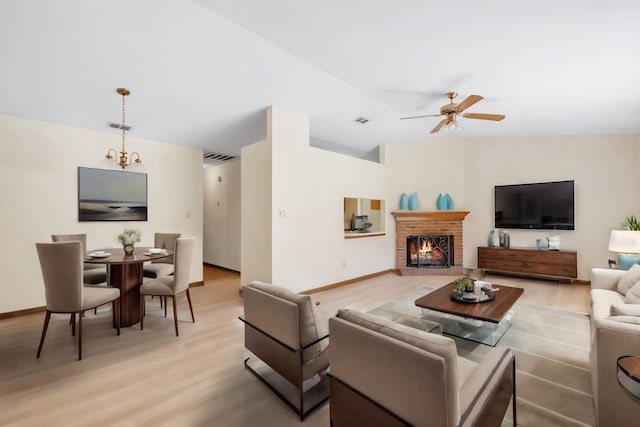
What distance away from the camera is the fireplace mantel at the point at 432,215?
5992mm

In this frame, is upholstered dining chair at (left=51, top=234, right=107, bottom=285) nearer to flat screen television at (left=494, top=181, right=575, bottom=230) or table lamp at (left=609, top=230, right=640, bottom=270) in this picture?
table lamp at (left=609, top=230, right=640, bottom=270)

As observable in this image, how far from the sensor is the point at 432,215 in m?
6.08

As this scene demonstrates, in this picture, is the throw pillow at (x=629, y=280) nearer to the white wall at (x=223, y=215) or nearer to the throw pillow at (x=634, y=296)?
the throw pillow at (x=634, y=296)

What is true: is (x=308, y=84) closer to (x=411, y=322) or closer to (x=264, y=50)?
(x=264, y=50)

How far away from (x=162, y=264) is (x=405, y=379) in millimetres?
4124

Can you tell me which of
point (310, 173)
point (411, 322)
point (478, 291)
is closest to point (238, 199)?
point (310, 173)

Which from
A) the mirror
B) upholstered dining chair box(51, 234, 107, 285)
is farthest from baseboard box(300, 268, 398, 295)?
upholstered dining chair box(51, 234, 107, 285)

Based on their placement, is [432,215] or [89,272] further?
[432,215]

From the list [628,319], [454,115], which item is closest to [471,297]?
[628,319]

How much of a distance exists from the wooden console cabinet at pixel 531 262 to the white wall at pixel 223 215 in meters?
A: 5.30

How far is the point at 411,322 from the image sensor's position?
340 cm

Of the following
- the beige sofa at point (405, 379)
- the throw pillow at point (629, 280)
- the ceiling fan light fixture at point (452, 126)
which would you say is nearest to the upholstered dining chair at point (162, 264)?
the beige sofa at point (405, 379)

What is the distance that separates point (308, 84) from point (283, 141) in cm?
88

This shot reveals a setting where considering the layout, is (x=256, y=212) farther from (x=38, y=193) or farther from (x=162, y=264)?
(x=38, y=193)
